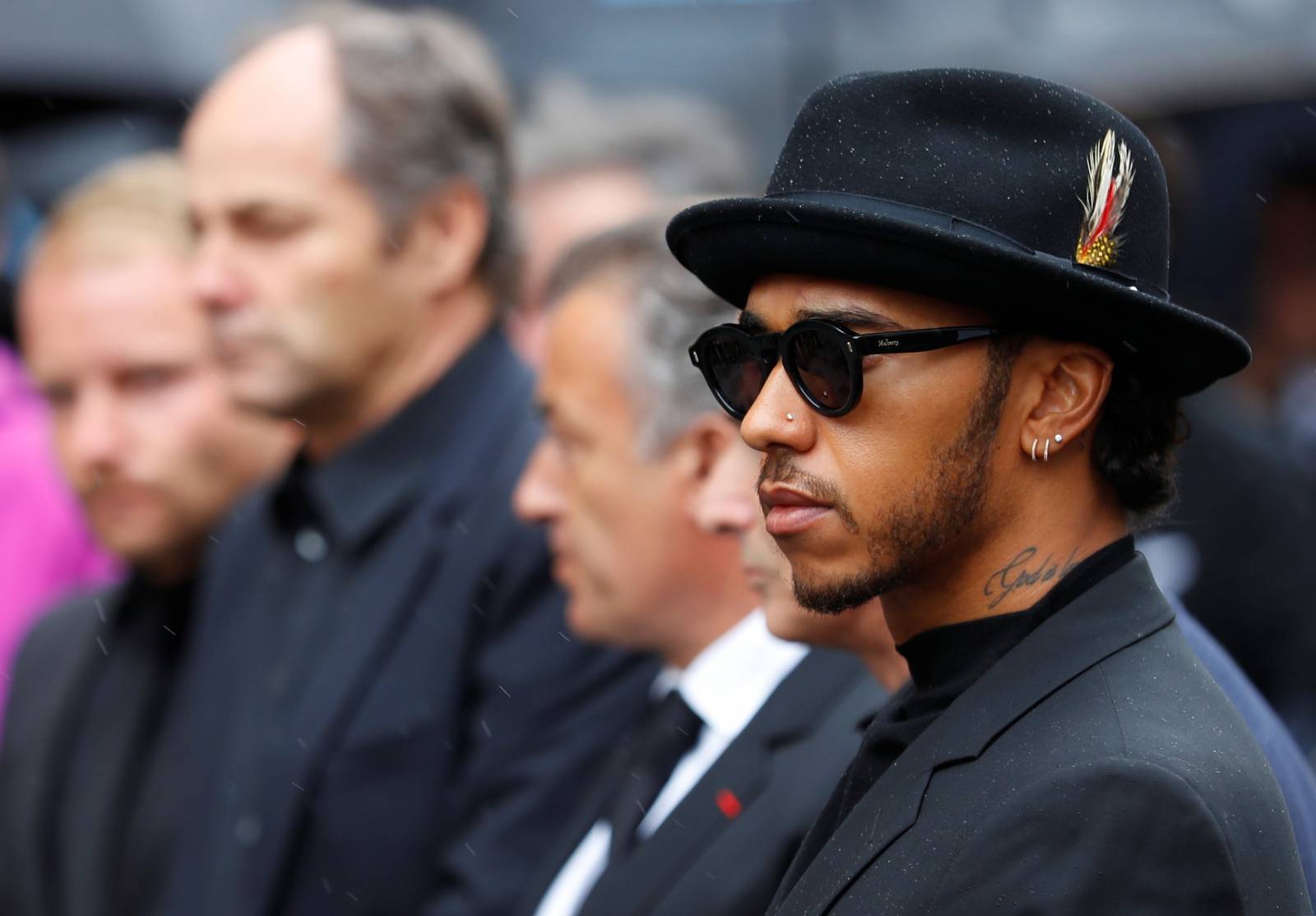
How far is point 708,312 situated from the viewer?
3.03 metres

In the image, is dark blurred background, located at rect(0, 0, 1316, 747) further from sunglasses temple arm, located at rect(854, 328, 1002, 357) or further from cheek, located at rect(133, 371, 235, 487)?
sunglasses temple arm, located at rect(854, 328, 1002, 357)

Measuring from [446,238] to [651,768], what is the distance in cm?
163

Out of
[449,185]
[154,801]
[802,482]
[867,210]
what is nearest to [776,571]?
[802,482]

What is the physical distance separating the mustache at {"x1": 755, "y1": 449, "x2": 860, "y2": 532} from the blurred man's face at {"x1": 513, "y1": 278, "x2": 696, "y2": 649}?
1.08 metres

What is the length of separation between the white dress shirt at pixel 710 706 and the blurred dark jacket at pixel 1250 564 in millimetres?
1707

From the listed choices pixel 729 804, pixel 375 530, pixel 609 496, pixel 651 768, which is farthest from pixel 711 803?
pixel 375 530

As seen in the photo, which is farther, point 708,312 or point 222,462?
point 222,462

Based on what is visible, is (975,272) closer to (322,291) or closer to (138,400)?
(322,291)

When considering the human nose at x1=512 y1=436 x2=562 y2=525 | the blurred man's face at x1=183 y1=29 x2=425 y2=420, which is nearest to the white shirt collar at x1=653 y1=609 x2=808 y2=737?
the human nose at x1=512 y1=436 x2=562 y2=525

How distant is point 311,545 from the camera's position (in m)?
3.82

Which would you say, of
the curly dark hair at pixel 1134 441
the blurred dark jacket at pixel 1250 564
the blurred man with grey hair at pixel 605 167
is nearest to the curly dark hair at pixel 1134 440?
the curly dark hair at pixel 1134 441

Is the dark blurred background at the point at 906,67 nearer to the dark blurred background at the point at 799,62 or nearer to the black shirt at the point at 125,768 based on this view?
the dark blurred background at the point at 799,62

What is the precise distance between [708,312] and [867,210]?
4.12 feet

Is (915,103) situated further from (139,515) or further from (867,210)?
(139,515)
